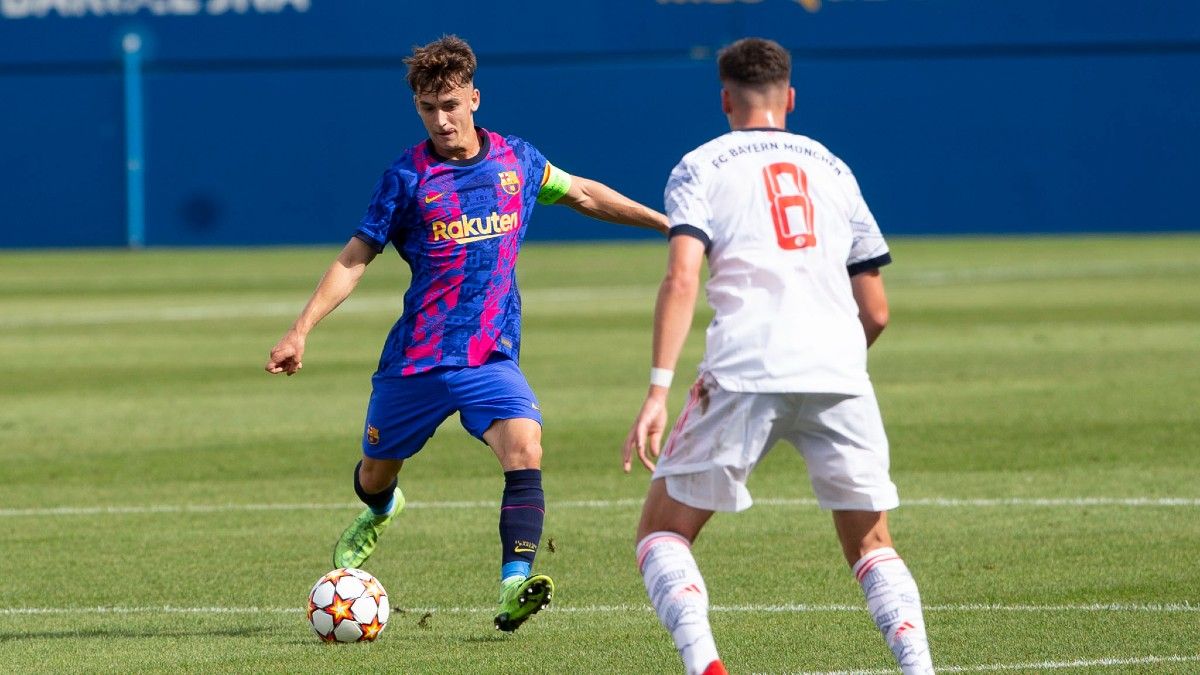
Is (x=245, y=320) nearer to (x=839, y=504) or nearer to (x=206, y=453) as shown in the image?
(x=206, y=453)

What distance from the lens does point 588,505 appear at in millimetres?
10398

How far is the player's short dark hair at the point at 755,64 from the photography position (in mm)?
5629

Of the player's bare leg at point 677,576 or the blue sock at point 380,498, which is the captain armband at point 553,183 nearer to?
the blue sock at point 380,498

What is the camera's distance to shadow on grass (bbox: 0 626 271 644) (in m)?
7.23

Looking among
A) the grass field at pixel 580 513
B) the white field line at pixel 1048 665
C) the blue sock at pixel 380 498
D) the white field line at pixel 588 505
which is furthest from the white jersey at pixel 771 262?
the white field line at pixel 588 505

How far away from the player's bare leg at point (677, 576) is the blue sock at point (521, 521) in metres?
1.52

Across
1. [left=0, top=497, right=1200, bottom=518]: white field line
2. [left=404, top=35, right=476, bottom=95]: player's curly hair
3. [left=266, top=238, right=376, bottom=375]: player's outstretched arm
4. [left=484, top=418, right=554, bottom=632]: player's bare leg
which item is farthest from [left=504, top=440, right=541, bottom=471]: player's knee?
[left=0, top=497, right=1200, bottom=518]: white field line

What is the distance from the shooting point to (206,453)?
12.7 m

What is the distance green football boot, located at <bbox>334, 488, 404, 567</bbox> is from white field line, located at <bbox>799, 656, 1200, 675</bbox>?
232cm

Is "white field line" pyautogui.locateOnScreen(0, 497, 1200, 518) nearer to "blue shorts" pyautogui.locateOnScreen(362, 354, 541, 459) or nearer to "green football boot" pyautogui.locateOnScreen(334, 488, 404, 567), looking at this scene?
"green football boot" pyautogui.locateOnScreen(334, 488, 404, 567)

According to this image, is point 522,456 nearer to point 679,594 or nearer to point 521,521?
point 521,521

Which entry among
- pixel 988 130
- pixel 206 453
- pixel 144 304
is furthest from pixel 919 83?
pixel 206 453

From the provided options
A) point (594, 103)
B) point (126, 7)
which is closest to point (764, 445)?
point (594, 103)

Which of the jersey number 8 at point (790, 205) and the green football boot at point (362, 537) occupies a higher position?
the jersey number 8 at point (790, 205)
